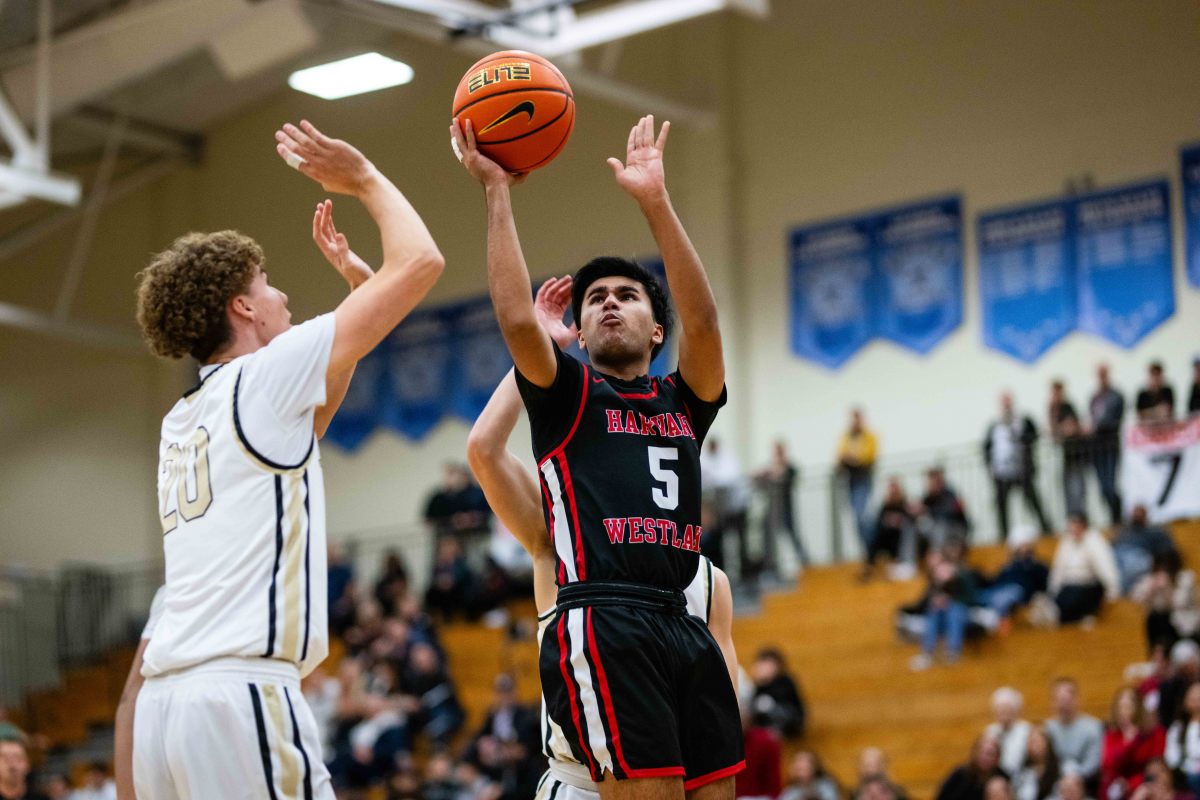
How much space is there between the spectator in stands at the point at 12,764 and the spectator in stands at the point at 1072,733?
8.37 m

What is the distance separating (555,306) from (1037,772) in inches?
360

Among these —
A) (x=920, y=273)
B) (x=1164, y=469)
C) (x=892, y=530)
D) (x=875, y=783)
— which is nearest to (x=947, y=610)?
(x=892, y=530)

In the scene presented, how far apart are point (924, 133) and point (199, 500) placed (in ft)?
61.0

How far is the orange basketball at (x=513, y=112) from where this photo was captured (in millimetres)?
5383

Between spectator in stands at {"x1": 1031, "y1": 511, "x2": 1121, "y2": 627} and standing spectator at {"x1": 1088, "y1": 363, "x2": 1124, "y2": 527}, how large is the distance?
70.9 inches

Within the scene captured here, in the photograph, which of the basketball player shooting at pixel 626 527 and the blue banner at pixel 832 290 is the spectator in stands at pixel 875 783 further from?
the blue banner at pixel 832 290

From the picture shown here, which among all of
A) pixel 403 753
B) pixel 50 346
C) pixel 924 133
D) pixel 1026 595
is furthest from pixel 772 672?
pixel 50 346

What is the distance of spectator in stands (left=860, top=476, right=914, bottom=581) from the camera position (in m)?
19.8

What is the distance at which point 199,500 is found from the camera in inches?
179

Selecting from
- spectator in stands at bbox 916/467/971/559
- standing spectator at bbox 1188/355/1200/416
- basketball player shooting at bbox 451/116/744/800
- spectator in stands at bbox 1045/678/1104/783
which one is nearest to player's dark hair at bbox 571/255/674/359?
basketball player shooting at bbox 451/116/744/800

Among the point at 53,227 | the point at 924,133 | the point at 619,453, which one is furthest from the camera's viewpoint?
the point at 53,227

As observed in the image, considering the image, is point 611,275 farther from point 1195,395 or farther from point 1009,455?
point 1009,455

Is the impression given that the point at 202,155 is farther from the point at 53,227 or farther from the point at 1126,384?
the point at 1126,384

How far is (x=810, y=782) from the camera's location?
14.5 meters
